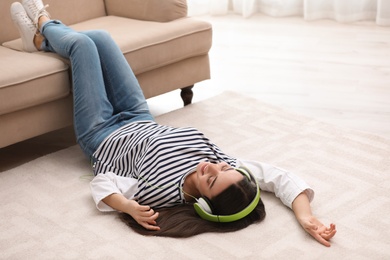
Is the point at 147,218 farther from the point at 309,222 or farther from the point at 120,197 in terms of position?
the point at 309,222

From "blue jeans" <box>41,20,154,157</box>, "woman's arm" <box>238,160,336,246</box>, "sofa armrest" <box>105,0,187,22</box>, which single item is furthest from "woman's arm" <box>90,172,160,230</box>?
"sofa armrest" <box>105,0,187,22</box>

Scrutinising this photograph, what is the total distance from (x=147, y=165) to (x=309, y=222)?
606 mm

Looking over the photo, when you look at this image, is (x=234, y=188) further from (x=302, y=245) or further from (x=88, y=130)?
(x=88, y=130)

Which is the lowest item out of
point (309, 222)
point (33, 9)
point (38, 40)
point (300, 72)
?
point (300, 72)

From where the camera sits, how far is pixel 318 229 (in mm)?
2123

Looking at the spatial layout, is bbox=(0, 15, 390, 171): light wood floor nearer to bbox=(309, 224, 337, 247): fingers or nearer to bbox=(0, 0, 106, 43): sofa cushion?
bbox=(0, 0, 106, 43): sofa cushion

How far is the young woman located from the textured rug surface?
0.18 feet

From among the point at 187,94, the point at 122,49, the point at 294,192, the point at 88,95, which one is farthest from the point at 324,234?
the point at 187,94

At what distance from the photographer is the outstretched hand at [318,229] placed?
209cm

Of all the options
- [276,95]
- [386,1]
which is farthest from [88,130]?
[386,1]

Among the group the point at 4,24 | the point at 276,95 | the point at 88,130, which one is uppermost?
the point at 4,24

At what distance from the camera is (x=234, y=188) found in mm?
2074

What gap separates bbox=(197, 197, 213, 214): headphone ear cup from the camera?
7.00 feet

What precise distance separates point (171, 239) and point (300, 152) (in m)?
0.84
